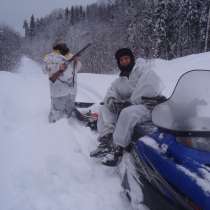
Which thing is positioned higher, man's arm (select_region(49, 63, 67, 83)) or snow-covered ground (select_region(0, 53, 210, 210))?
man's arm (select_region(49, 63, 67, 83))

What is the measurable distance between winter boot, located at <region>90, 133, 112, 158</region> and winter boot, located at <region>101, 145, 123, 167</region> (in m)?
0.24

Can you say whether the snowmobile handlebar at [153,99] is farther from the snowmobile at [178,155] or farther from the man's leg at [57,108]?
the man's leg at [57,108]

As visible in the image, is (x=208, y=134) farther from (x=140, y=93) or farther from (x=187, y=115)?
(x=140, y=93)

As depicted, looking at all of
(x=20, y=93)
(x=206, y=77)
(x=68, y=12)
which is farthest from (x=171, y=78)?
(x=68, y=12)

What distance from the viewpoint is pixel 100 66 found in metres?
53.9

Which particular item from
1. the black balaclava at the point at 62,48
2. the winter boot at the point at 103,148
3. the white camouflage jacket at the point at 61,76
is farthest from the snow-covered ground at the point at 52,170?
the black balaclava at the point at 62,48

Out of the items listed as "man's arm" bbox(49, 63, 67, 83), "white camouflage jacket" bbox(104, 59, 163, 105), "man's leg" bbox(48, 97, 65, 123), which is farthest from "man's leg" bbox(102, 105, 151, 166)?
"man's arm" bbox(49, 63, 67, 83)

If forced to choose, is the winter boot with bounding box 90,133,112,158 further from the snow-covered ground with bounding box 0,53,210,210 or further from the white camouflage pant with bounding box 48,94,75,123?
the white camouflage pant with bounding box 48,94,75,123

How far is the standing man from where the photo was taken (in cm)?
753

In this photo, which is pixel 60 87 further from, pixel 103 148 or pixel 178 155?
pixel 178 155

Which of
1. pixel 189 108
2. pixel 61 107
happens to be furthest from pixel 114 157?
pixel 61 107

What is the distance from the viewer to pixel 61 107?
7.66 metres

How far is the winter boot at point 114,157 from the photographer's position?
177 inches

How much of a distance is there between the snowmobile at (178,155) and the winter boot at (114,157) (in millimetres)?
828
